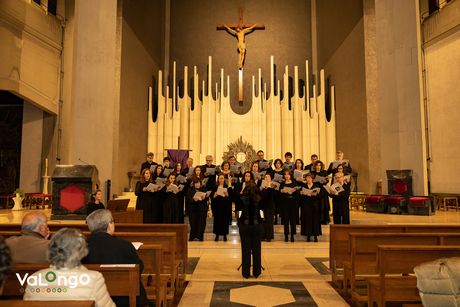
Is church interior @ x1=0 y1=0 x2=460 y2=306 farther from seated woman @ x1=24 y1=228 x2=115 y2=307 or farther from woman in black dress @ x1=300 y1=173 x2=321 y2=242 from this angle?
seated woman @ x1=24 y1=228 x2=115 y2=307

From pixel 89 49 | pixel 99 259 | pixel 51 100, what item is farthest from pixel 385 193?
pixel 51 100

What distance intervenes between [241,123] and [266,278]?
36.0ft

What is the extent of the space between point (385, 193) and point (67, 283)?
30.1 ft

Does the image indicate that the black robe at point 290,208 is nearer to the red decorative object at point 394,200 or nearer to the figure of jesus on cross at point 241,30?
the red decorative object at point 394,200

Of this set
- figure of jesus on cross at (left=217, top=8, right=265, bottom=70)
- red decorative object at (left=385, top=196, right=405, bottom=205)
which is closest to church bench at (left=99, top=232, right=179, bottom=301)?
red decorative object at (left=385, top=196, right=405, bottom=205)

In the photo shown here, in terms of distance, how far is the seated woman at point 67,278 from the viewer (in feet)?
5.99

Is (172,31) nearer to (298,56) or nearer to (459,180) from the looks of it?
(298,56)

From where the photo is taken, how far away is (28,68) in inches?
469

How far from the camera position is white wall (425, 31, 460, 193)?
11.8m

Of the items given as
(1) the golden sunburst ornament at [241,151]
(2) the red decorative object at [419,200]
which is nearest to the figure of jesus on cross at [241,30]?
(1) the golden sunburst ornament at [241,151]

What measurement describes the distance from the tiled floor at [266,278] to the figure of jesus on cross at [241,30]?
32.7 feet

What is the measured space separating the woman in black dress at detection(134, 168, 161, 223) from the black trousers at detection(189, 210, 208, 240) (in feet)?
2.51

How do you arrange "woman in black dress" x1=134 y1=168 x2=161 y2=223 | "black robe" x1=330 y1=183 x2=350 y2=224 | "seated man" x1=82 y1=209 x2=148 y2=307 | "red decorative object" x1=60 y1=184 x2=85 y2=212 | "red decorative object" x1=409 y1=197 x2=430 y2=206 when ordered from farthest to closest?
"red decorative object" x1=409 y1=197 x2=430 y2=206
"red decorative object" x1=60 y1=184 x2=85 y2=212
"woman in black dress" x1=134 y1=168 x2=161 y2=223
"black robe" x1=330 y1=183 x2=350 y2=224
"seated man" x1=82 y1=209 x2=148 y2=307

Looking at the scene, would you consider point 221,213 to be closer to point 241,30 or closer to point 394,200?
point 394,200
